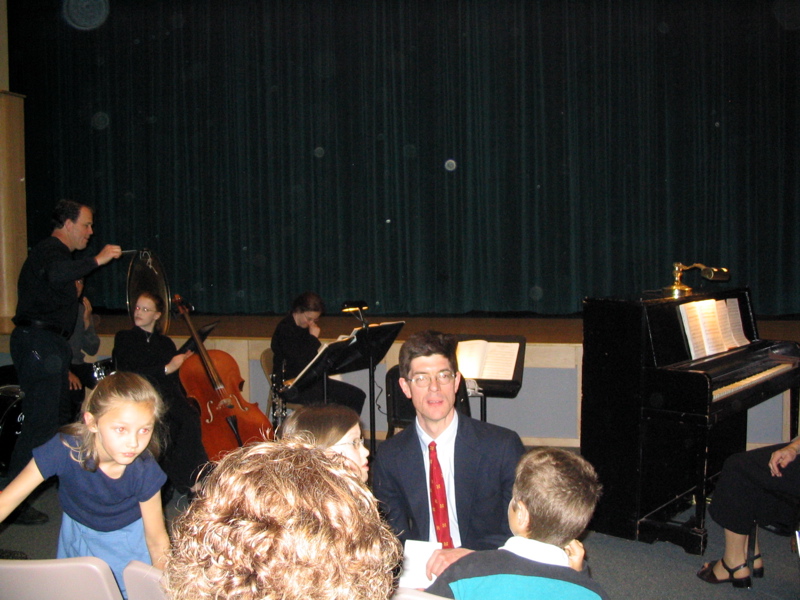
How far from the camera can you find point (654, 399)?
11.2 ft

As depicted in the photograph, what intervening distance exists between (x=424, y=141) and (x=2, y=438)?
528 centimetres

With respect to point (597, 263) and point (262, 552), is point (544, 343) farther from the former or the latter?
point (262, 552)

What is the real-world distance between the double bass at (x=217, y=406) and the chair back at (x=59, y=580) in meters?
2.40

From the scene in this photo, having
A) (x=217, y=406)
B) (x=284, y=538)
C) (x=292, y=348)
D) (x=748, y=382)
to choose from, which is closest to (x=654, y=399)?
(x=748, y=382)

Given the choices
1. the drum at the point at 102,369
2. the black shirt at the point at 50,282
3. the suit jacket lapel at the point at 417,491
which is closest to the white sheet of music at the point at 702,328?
the suit jacket lapel at the point at 417,491

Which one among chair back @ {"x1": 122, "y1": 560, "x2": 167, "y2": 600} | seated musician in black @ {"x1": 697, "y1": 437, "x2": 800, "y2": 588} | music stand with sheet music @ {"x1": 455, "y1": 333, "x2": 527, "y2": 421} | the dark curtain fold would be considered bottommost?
seated musician in black @ {"x1": 697, "y1": 437, "x2": 800, "y2": 588}

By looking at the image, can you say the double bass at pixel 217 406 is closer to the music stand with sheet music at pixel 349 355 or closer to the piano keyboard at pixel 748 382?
the music stand with sheet music at pixel 349 355

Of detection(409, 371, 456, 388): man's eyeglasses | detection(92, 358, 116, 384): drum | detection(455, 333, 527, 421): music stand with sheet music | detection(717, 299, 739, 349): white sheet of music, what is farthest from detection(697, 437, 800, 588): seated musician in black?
detection(92, 358, 116, 384): drum

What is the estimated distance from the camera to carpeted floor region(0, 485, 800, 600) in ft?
10.1

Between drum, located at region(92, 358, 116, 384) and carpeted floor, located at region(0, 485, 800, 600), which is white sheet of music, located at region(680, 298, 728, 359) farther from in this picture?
drum, located at region(92, 358, 116, 384)

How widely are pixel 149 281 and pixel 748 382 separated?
344 centimetres

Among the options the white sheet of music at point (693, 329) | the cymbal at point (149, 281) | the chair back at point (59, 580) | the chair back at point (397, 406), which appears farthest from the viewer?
the cymbal at point (149, 281)

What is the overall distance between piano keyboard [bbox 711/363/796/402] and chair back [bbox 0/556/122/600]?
8.80 ft

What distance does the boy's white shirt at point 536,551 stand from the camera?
1.54 metres
